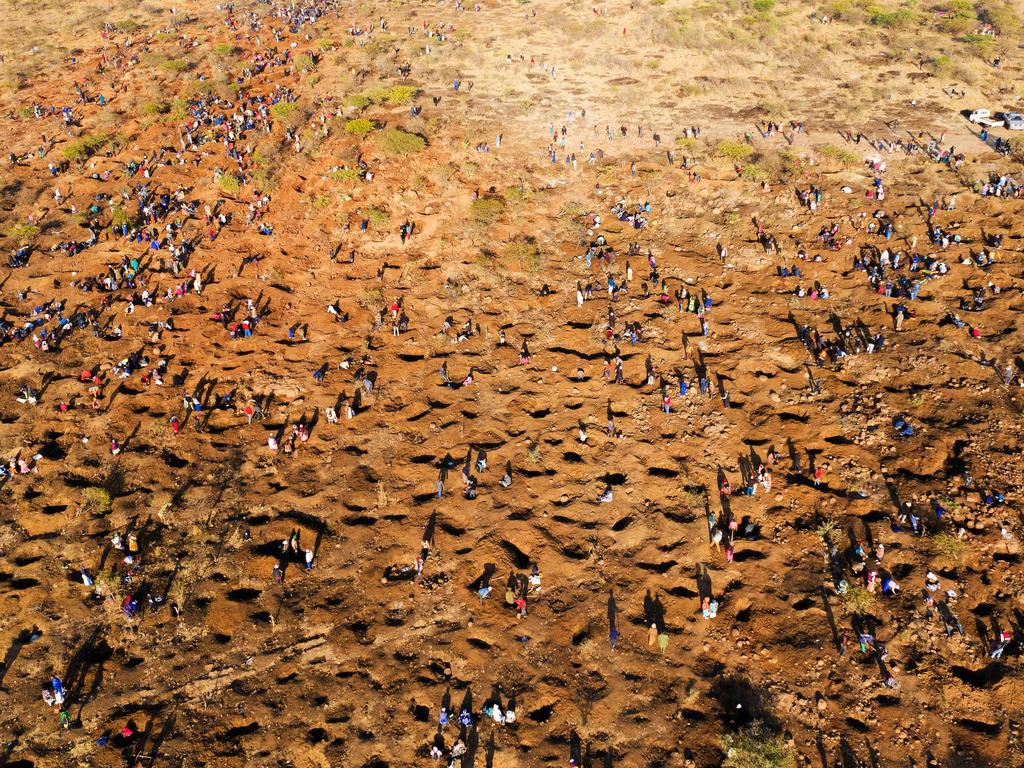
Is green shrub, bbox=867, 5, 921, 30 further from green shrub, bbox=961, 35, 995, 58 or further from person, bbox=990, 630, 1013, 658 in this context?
person, bbox=990, 630, 1013, 658

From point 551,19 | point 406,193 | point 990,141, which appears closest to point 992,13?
point 990,141

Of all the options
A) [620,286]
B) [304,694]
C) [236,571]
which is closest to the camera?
[304,694]

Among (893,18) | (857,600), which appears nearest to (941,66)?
(893,18)

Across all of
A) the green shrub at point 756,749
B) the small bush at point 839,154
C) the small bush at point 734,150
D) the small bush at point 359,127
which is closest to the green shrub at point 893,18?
the small bush at point 839,154

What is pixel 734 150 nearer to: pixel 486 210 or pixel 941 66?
pixel 486 210

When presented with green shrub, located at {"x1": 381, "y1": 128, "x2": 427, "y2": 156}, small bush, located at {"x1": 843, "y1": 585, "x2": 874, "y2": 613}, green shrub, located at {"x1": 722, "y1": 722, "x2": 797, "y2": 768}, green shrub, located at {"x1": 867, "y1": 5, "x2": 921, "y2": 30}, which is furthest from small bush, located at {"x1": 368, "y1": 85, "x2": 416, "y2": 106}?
green shrub, located at {"x1": 867, "y1": 5, "x2": 921, "y2": 30}

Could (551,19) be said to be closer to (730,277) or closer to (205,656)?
(730,277)
